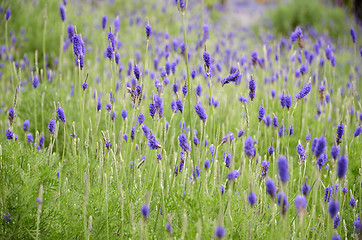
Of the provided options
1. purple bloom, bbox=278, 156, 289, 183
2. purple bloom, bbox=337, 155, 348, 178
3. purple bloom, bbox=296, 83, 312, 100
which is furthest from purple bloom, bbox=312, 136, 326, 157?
purple bloom, bbox=296, 83, 312, 100

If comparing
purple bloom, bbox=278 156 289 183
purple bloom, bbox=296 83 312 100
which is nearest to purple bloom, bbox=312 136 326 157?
purple bloom, bbox=278 156 289 183

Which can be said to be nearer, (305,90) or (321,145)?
(321,145)

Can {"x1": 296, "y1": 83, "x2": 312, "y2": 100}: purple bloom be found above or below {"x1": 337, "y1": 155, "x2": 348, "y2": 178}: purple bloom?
above

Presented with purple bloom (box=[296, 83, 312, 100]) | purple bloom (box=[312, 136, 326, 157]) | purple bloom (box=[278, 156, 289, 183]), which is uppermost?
purple bloom (box=[296, 83, 312, 100])

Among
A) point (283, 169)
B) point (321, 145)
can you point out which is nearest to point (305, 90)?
point (321, 145)

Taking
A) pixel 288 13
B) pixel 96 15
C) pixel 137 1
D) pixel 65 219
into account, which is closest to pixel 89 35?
pixel 96 15

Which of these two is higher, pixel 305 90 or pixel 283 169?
pixel 305 90

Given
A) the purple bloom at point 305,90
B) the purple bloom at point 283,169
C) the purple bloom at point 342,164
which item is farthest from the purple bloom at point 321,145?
the purple bloom at point 305,90

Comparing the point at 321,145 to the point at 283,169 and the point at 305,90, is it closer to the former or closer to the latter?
the point at 283,169

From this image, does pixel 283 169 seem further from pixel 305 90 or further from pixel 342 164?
pixel 305 90

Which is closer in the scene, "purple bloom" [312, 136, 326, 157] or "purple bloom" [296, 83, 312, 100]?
"purple bloom" [312, 136, 326, 157]

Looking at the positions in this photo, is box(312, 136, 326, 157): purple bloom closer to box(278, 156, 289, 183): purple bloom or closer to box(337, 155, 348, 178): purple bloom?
box(337, 155, 348, 178): purple bloom

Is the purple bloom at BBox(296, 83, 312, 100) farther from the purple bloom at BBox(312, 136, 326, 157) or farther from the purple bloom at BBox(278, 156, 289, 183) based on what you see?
the purple bloom at BBox(278, 156, 289, 183)

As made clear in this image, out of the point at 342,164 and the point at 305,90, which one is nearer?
the point at 342,164
